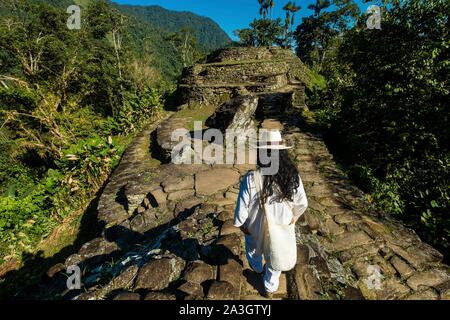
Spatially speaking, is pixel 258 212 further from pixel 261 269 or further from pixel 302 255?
pixel 302 255

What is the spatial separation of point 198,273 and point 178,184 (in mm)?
2636

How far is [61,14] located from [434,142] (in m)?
22.1

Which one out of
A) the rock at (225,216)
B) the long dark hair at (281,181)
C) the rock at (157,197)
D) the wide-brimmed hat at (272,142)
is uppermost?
the wide-brimmed hat at (272,142)

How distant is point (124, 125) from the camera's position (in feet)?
33.3

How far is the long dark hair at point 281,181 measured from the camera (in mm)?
2074

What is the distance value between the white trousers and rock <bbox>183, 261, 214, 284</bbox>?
0.44 metres

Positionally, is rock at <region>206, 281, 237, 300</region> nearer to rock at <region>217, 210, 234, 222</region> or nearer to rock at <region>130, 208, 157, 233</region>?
rock at <region>217, 210, 234, 222</region>

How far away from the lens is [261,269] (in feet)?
8.23

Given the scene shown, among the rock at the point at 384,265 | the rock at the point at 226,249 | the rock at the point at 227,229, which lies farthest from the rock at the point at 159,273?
the rock at the point at 384,265

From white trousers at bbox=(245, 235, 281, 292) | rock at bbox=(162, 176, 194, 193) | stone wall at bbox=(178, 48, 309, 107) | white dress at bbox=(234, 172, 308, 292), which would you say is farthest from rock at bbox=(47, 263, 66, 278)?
stone wall at bbox=(178, 48, 309, 107)

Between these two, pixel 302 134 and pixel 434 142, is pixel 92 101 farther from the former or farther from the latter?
pixel 434 142

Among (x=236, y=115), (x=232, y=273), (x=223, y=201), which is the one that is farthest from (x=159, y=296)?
(x=236, y=115)

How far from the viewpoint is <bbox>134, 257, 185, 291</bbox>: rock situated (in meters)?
2.48

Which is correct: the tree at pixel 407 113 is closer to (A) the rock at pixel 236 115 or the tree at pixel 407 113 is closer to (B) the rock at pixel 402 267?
(B) the rock at pixel 402 267
